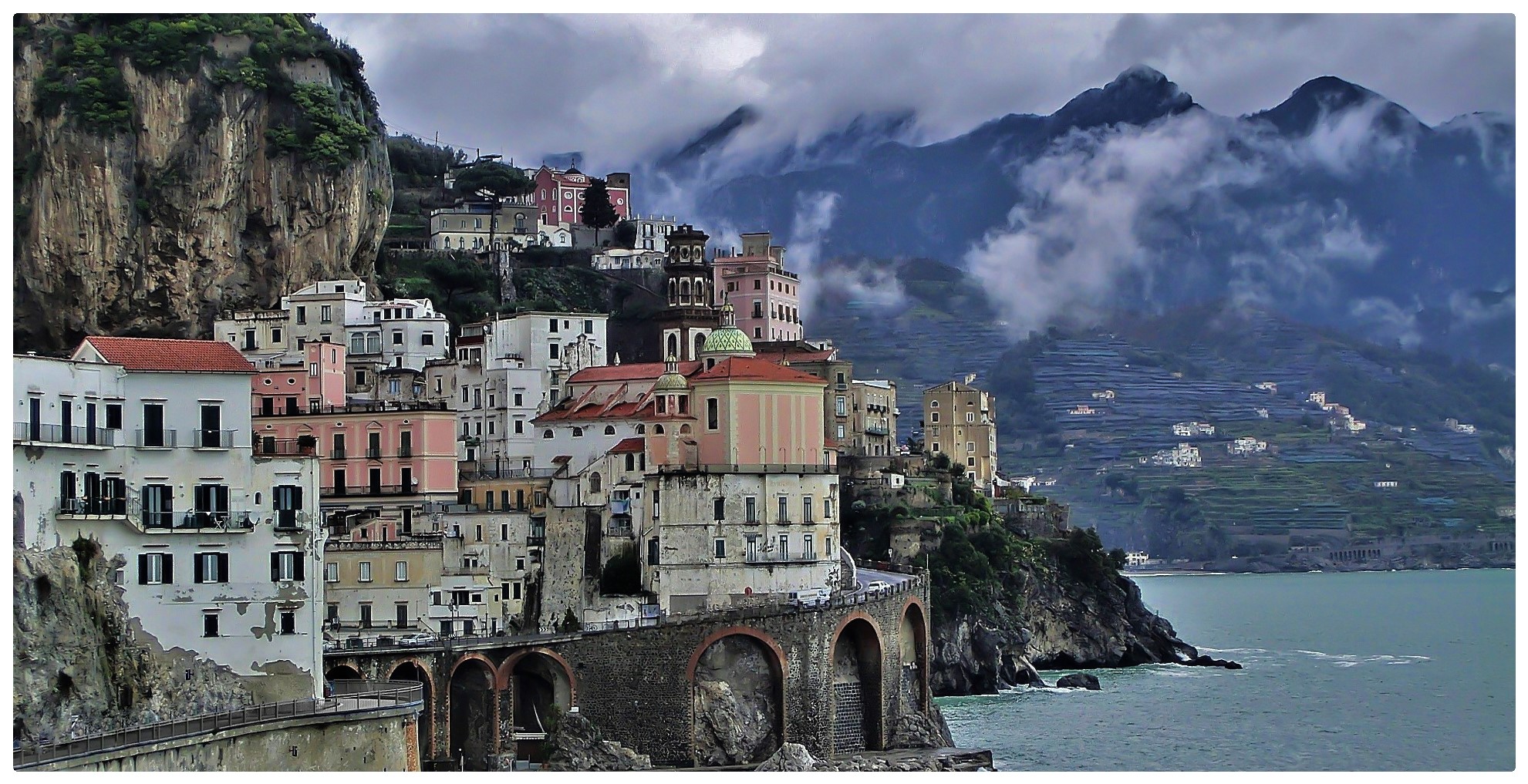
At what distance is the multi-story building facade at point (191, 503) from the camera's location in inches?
1826

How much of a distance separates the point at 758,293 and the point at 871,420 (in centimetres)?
1266

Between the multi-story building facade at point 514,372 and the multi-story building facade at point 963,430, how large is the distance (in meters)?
28.2

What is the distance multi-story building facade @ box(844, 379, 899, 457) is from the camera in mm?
95000

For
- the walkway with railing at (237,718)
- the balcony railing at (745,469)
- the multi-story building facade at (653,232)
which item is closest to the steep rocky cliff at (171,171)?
the balcony railing at (745,469)

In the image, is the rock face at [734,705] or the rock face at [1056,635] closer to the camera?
the rock face at [734,705]

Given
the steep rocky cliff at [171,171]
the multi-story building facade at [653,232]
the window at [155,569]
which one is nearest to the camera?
the window at [155,569]

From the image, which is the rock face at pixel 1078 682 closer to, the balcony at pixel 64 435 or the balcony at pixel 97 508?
the balcony at pixel 97 508

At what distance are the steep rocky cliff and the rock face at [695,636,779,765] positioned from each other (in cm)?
2928

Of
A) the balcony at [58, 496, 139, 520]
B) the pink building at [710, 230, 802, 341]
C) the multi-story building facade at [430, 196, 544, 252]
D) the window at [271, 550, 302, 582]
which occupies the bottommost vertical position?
the window at [271, 550, 302, 582]

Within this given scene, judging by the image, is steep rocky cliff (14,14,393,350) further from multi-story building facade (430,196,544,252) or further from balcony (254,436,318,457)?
multi-story building facade (430,196,544,252)

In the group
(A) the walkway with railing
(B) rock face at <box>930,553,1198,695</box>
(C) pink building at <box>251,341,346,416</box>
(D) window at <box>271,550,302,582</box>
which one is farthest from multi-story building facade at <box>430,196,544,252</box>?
(D) window at <box>271,550,302,582</box>

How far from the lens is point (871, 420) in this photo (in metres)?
96.5

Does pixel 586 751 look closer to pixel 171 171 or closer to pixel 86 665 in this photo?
pixel 86 665

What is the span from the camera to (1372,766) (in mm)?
68188
